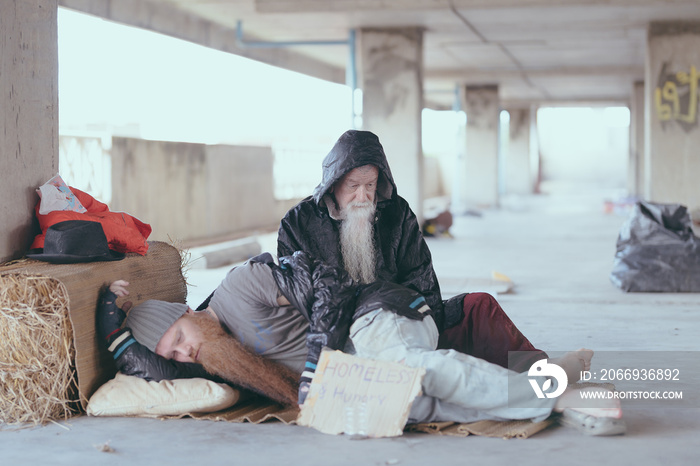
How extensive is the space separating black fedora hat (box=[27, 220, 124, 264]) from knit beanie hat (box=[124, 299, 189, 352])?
0.33m

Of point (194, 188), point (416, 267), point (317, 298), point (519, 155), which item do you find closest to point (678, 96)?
point (194, 188)

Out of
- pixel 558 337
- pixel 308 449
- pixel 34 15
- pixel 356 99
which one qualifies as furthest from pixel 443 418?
pixel 356 99

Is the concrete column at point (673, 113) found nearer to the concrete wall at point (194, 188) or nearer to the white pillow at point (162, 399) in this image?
the concrete wall at point (194, 188)

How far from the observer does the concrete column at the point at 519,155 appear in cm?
2878

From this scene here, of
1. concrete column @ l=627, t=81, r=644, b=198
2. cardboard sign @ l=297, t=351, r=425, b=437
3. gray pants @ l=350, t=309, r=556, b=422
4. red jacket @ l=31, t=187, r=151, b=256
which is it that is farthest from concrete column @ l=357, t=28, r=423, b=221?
concrete column @ l=627, t=81, r=644, b=198

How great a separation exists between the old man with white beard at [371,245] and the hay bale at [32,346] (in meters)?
1.00

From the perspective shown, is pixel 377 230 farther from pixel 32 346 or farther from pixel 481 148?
pixel 481 148

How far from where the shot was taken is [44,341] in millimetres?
3391

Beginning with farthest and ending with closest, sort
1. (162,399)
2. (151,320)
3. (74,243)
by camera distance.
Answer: (74,243)
(151,320)
(162,399)

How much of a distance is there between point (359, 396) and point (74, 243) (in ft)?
4.92

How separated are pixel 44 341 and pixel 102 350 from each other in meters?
0.32

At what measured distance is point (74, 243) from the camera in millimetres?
3705

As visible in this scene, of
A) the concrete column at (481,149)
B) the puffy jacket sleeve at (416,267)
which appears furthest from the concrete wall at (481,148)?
the puffy jacket sleeve at (416,267)

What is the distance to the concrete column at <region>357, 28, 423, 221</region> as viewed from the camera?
11.6 meters
